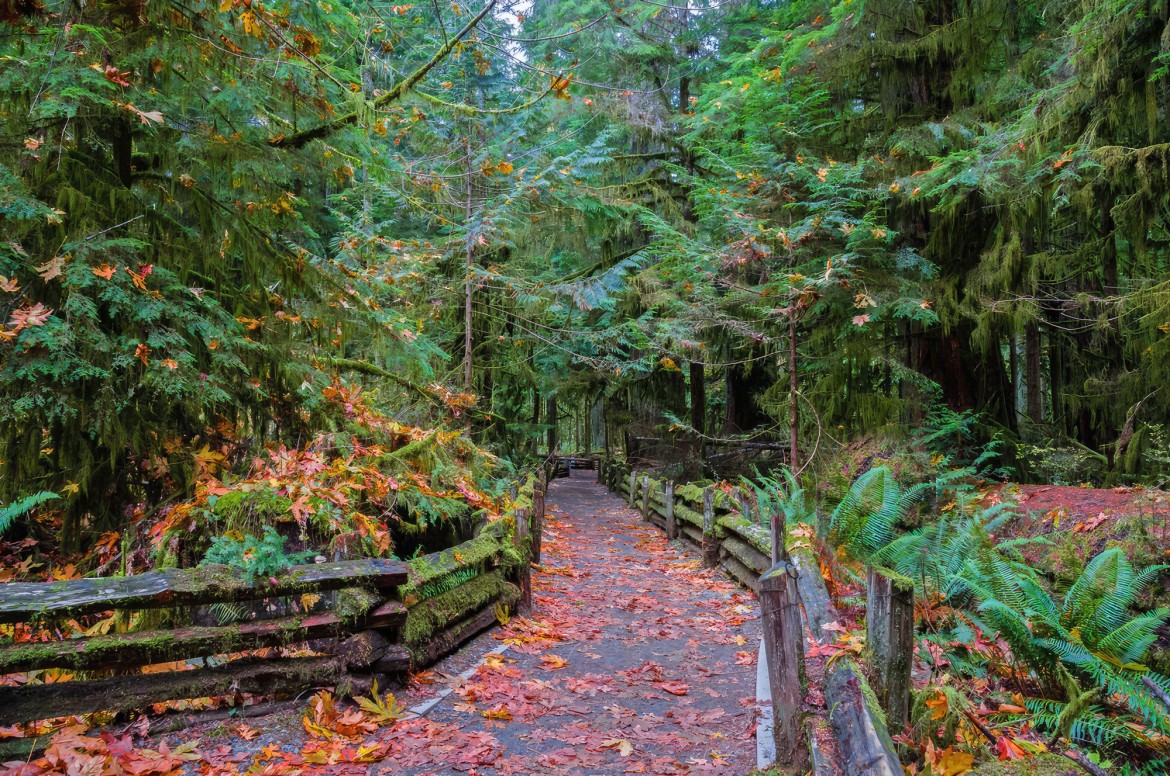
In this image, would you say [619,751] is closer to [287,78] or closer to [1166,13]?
[287,78]

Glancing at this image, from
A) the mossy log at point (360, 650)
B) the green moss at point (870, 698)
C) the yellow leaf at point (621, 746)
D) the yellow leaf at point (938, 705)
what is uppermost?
the green moss at point (870, 698)

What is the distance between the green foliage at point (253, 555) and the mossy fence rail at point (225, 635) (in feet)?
0.20

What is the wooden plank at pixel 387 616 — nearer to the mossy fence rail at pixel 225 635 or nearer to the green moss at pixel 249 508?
the mossy fence rail at pixel 225 635

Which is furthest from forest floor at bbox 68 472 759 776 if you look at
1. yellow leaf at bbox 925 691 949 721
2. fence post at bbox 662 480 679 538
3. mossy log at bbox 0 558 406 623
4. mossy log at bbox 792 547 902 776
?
fence post at bbox 662 480 679 538

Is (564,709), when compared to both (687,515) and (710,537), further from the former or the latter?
(687,515)

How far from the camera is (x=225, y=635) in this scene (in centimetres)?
422

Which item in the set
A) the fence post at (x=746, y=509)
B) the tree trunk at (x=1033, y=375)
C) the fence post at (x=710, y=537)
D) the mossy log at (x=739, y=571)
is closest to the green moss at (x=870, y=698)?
the mossy log at (x=739, y=571)

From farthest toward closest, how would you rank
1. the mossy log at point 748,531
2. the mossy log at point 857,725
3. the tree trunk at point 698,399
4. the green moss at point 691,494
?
the tree trunk at point 698,399
the green moss at point 691,494
the mossy log at point 748,531
the mossy log at point 857,725

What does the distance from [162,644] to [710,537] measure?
7667 millimetres

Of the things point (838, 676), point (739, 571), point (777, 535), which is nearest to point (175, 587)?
point (838, 676)

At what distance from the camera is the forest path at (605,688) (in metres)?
3.99

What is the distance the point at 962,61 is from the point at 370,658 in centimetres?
1276

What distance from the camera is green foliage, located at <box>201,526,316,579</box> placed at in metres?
4.38

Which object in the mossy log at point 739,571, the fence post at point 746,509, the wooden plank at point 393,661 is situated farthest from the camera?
the fence post at point 746,509
